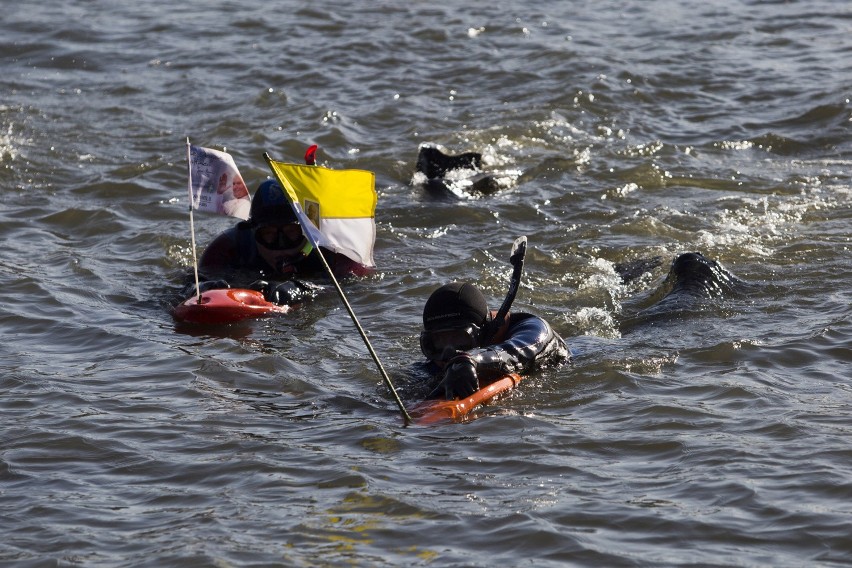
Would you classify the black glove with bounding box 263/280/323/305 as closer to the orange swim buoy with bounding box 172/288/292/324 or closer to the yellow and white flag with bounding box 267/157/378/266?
the orange swim buoy with bounding box 172/288/292/324

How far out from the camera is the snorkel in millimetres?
7781

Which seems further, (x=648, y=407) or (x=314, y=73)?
→ (x=314, y=73)

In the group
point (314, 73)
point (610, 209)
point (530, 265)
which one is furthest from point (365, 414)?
point (314, 73)

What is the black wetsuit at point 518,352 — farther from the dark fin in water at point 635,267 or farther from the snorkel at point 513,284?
the dark fin in water at point 635,267

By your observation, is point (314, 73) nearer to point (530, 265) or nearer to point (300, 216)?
point (530, 265)

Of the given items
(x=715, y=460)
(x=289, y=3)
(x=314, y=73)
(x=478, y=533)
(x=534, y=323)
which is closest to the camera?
(x=478, y=533)

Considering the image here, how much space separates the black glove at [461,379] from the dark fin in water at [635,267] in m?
3.37

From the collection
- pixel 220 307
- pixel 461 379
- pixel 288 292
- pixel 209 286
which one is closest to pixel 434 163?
pixel 288 292

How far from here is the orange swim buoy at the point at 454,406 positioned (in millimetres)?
7328

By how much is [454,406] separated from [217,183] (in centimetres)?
313

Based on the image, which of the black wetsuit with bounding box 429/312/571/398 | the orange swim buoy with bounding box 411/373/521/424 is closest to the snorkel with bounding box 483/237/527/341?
the black wetsuit with bounding box 429/312/571/398

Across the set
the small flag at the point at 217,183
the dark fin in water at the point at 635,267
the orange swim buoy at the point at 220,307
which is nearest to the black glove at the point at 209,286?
the orange swim buoy at the point at 220,307

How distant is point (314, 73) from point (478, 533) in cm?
1295

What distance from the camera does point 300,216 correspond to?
766cm
